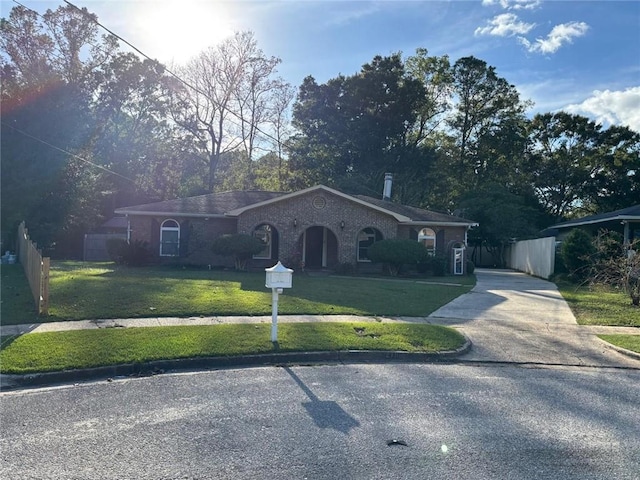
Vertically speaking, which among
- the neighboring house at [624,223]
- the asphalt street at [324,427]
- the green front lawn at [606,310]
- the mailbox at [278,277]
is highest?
the neighboring house at [624,223]

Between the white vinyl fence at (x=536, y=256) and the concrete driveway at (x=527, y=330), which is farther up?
the white vinyl fence at (x=536, y=256)

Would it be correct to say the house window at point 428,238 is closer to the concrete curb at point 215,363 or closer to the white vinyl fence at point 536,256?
the white vinyl fence at point 536,256

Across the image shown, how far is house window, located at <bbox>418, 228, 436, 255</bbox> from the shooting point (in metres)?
25.8

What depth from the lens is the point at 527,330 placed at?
11000 mm

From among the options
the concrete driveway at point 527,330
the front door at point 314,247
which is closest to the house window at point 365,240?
the front door at point 314,247

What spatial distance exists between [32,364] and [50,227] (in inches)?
924

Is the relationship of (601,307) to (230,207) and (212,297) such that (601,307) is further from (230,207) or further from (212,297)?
(230,207)

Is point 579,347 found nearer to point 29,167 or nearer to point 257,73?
point 29,167

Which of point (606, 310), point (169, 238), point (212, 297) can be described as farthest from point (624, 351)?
point (169, 238)

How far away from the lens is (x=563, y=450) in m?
4.61

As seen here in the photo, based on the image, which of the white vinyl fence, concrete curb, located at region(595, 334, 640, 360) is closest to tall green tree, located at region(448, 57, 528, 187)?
Answer: the white vinyl fence

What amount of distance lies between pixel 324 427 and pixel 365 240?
2017cm

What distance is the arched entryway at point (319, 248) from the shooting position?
83.3ft

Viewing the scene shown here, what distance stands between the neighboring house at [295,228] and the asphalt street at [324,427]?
1631 cm
